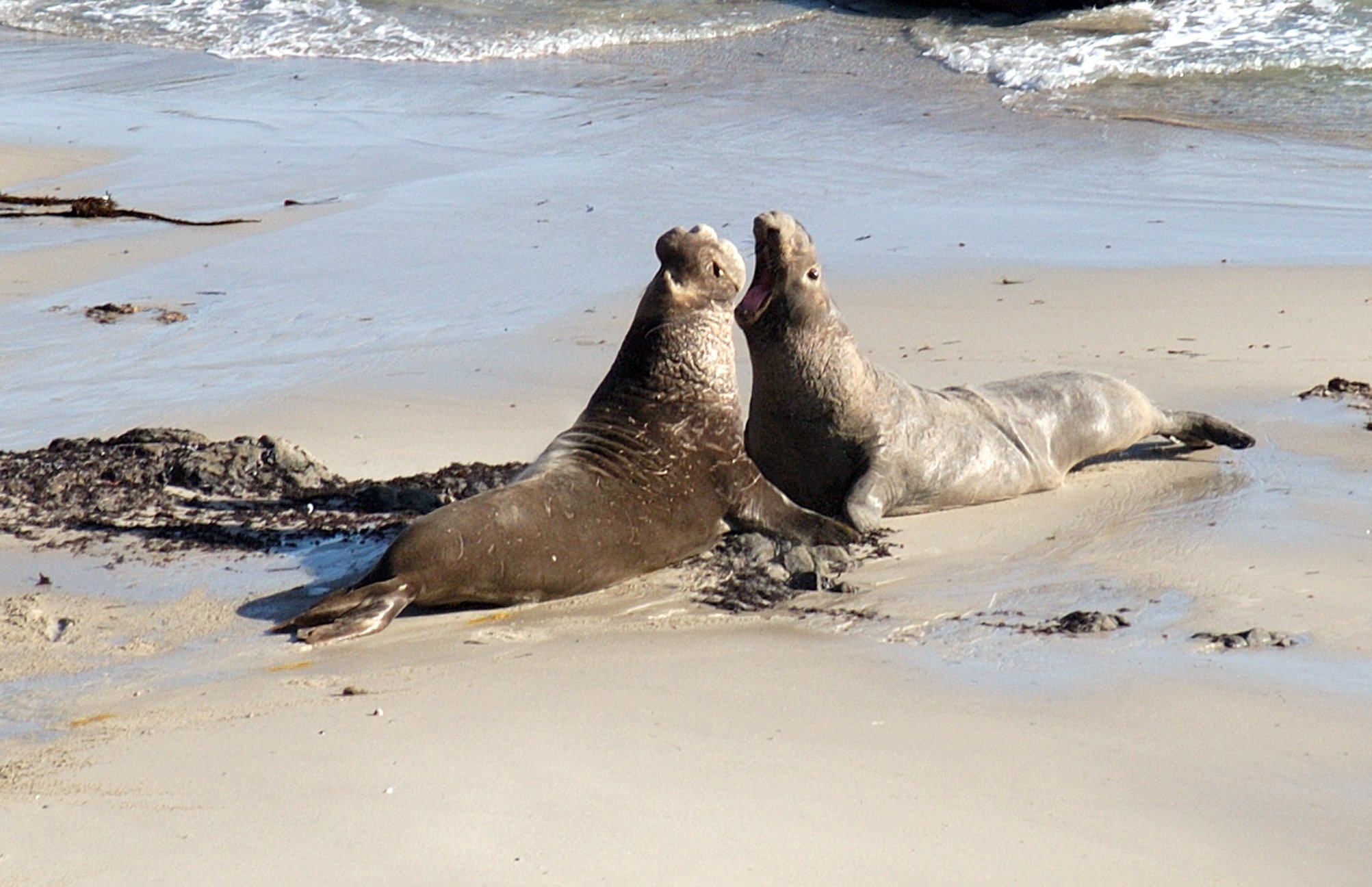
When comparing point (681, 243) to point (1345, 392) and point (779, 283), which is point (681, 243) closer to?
point (779, 283)

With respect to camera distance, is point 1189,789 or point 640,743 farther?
point 640,743

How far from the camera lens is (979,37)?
17.8 meters

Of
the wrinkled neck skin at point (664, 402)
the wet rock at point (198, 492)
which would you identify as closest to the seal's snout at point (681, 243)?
the wrinkled neck skin at point (664, 402)

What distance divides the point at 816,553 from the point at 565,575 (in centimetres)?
82

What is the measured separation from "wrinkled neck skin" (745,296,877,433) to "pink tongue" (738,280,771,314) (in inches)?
2.5

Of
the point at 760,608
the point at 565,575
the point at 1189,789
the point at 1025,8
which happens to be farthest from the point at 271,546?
the point at 1025,8

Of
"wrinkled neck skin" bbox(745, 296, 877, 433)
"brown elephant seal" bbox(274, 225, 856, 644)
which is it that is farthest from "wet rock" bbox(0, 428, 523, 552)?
"wrinkled neck skin" bbox(745, 296, 877, 433)

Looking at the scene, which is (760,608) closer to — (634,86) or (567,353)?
(567,353)

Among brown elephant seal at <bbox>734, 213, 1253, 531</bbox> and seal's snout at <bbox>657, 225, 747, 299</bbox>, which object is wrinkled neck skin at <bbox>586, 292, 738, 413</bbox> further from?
brown elephant seal at <bbox>734, 213, 1253, 531</bbox>

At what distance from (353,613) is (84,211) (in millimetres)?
7195

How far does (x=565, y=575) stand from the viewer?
5105 millimetres

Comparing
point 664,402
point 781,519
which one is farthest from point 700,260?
point 781,519

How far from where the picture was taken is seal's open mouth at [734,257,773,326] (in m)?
6.19

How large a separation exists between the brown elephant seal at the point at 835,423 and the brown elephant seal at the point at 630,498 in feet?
0.77
